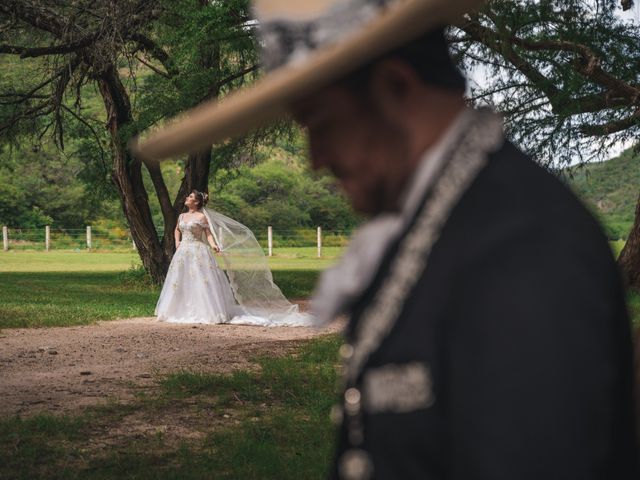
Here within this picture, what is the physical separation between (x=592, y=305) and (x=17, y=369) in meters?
9.22

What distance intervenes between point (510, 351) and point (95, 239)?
179 ft

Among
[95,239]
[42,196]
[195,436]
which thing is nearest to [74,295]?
[195,436]

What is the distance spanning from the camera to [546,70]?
1070cm

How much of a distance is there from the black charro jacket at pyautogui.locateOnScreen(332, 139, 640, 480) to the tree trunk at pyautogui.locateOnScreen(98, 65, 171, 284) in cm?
1829

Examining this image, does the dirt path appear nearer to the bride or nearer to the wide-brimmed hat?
the bride

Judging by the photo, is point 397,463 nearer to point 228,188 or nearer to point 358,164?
point 358,164

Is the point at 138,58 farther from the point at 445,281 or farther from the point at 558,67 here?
the point at 445,281

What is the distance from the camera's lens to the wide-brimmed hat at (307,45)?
3.59 feet

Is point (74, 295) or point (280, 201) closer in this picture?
point (74, 295)

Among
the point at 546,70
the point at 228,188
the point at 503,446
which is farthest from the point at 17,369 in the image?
the point at 228,188

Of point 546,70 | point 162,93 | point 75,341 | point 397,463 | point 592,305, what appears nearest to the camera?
point 592,305

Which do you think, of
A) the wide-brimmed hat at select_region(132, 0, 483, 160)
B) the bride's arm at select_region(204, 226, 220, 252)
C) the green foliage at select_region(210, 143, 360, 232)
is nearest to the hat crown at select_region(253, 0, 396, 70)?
the wide-brimmed hat at select_region(132, 0, 483, 160)

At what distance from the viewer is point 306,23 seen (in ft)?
3.96

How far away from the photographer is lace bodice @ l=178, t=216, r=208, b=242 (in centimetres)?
1521
